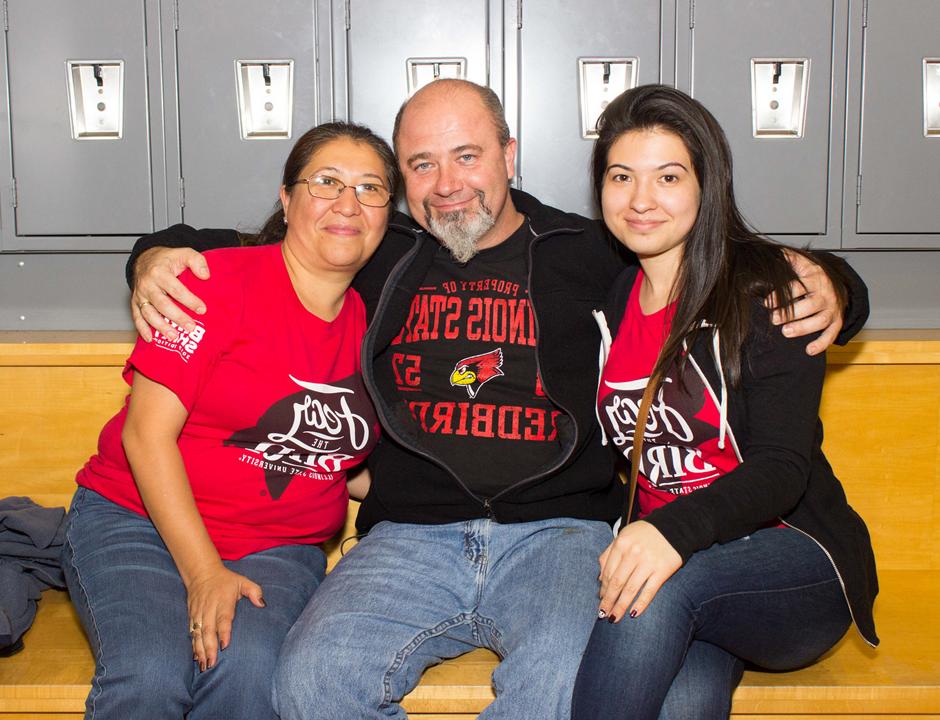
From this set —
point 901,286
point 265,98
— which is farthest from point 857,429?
point 265,98

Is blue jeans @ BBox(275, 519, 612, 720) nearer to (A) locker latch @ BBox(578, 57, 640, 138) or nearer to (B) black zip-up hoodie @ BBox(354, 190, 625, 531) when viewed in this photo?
(B) black zip-up hoodie @ BBox(354, 190, 625, 531)

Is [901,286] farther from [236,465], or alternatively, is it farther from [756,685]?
[236,465]

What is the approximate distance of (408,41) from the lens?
2176 mm

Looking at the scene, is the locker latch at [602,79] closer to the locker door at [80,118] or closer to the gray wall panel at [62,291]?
the locker door at [80,118]

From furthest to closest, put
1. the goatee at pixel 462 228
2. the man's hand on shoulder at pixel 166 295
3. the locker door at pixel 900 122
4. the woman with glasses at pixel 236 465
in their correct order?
the locker door at pixel 900 122, the goatee at pixel 462 228, the man's hand on shoulder at pixel 166 295, the woman with glasses at pixel 236 465

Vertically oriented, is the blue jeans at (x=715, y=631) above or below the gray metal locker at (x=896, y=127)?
below

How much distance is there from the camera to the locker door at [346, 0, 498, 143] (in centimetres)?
216

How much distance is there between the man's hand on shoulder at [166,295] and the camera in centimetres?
142

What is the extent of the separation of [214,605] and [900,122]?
1969 mm

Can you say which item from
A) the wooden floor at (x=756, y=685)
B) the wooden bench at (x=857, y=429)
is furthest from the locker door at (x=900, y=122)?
the wooden floor at (x=756, y=685)

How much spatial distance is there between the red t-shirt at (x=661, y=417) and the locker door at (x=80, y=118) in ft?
4.47

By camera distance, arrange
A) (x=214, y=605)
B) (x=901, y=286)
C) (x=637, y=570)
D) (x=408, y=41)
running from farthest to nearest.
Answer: (x=901, y=286) → (x=408, y=41) → (x=214, y=605) → (x=637, y=570)

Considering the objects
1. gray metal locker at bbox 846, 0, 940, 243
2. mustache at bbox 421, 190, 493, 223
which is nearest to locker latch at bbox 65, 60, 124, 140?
mustache at bbox 421, 190, 493, 223

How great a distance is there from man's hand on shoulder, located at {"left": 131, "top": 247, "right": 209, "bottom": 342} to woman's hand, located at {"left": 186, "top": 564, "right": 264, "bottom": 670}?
398 millimetres
